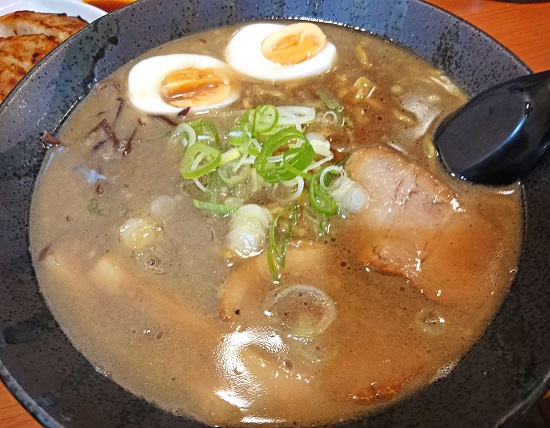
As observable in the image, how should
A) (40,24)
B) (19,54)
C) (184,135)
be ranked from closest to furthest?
(184,135) → (19,54) → (40,24)

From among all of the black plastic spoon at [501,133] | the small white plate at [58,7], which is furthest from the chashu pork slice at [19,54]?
the black plastic spoon at [501,133]

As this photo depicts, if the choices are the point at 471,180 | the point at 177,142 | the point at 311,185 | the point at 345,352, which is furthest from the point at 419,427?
the point at 177,142

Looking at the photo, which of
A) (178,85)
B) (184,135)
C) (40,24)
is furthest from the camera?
(40,24)

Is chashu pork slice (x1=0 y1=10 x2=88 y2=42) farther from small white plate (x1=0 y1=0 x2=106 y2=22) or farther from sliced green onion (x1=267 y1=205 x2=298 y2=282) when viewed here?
sliced green onion (x1=267 y1=205 x2=298 y2=282)

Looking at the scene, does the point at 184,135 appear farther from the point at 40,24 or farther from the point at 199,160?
the point at 40,24

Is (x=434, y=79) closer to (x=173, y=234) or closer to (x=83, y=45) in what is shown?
(x=173, y=234)

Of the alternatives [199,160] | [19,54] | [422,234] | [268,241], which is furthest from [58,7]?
[422,234]
